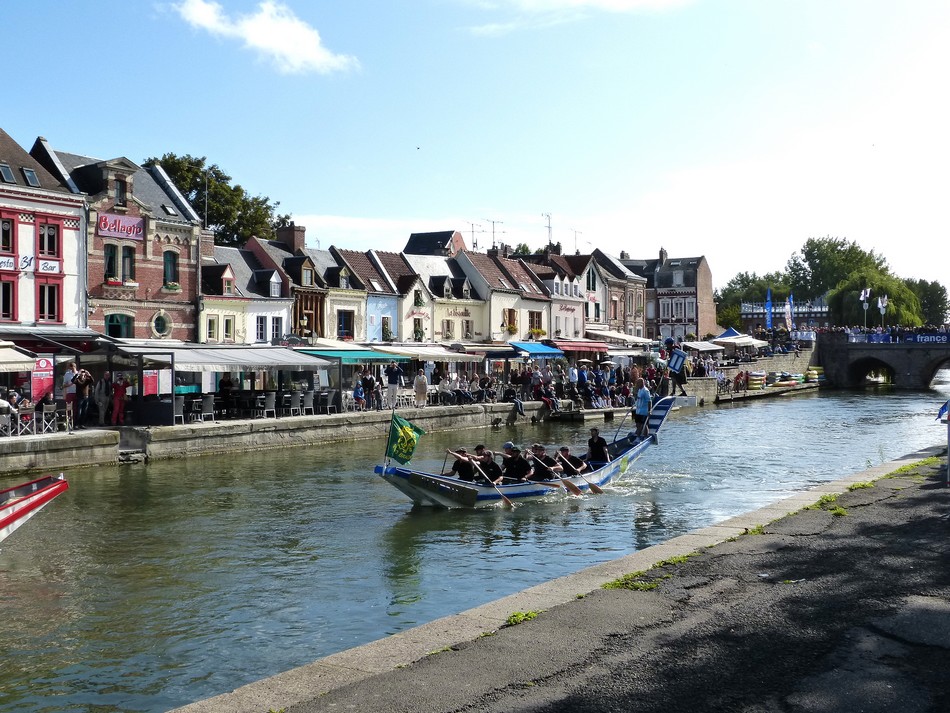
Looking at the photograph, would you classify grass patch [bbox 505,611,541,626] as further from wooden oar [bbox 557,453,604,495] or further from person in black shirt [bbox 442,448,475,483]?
wooden oar [bbox 557,453,604,495]

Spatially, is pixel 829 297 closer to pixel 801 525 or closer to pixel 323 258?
pixel 323 258

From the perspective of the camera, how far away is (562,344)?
60250 mm

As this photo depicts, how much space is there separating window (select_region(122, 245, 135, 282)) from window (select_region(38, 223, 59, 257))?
3047mm

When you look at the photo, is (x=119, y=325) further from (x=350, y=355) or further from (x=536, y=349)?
(x=536, y=349)

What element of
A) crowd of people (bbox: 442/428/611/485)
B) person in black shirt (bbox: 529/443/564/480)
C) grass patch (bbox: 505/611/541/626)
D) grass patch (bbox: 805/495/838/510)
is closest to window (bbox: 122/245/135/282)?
crowd of people (bbox: 442/428/611/485)

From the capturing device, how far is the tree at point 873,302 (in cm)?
9612

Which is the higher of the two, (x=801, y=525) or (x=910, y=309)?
(x=910, y=309)

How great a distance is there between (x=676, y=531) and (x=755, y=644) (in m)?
10.0

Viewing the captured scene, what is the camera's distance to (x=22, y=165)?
36375 mm

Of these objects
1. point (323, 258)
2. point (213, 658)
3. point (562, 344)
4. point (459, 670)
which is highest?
point (323, 258)

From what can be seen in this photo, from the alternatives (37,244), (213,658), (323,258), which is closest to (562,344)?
(323,258)

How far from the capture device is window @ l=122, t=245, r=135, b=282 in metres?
39.5

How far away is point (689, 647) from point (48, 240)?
114 ft

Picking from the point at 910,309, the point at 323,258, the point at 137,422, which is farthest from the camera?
the point at 910,309
